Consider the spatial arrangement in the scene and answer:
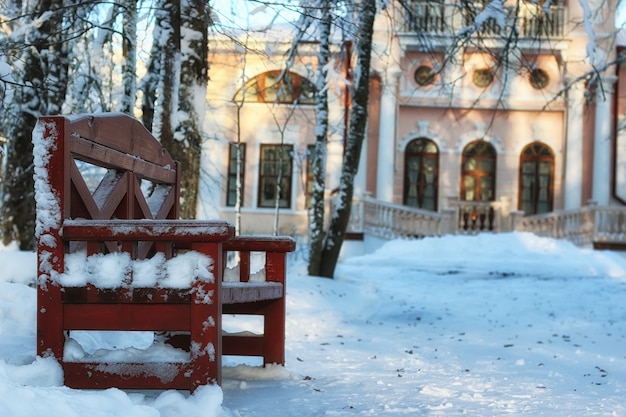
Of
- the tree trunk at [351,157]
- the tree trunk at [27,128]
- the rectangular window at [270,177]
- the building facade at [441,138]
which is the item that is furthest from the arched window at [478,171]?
the tree trunk at [27,128]

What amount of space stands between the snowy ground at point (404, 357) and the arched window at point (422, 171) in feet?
39.7

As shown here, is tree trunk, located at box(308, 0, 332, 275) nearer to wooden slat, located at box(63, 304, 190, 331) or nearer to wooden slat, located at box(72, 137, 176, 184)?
wooden slat, located at box(72, 137, 176, 184)

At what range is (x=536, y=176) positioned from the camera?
26.9m

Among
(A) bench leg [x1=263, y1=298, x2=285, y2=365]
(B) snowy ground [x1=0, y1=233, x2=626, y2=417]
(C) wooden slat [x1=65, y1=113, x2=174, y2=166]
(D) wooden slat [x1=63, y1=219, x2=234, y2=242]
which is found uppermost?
(C) wooden slat [x1=65, y1=113, x2=174, y2=166]

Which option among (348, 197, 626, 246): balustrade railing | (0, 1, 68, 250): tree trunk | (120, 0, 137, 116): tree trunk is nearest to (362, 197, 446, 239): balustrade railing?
(348, 197, 626, 246): balustrade railing

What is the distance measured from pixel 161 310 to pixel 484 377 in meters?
2.61

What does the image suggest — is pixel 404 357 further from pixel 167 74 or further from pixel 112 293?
pixel 167 74

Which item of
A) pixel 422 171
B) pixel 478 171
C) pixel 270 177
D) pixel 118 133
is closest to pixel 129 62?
pixel 118 133

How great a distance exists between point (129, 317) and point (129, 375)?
25 centimetres

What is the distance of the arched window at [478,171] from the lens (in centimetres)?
2709

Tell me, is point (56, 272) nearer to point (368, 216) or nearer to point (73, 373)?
point (73, 373)

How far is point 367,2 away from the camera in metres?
12.5

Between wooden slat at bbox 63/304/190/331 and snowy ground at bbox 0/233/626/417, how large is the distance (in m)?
0.25

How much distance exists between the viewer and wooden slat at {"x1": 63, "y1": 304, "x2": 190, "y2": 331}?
→ 3.45 meters
